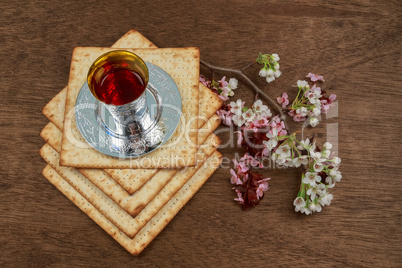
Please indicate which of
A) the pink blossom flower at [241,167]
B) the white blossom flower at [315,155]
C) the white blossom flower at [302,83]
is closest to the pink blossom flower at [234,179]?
the pink blossom flower at [241,167]

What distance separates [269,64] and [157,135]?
1.46 ft

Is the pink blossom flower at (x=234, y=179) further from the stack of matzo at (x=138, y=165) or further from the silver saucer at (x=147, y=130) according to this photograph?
the silver saucer at (x=147, y=130)

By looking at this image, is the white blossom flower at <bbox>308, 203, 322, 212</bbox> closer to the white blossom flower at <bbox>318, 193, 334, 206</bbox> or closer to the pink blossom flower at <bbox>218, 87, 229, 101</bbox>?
the white blossom flower at <bbox>318, 193, 334, 206</bbox>

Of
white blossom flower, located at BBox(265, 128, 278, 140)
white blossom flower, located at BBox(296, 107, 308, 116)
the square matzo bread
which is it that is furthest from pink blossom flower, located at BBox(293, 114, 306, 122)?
the square matzo bread

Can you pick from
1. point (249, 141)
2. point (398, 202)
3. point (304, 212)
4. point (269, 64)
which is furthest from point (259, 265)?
point (269, 64)

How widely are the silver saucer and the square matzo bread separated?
0.02 metres

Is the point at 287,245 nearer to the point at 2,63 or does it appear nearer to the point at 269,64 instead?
the point at 269,64

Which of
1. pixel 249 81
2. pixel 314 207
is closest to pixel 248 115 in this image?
pixel 249 81

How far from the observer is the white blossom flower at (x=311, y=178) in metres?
1.12

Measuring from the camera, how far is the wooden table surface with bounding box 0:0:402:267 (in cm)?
115

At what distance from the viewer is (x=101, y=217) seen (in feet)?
3.76

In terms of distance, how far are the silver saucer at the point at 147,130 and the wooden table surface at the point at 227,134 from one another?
0.19 meters

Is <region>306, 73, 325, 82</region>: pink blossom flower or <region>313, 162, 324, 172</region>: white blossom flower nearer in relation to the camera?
<region>313, 162, 324, 172</region>: white blossom flower

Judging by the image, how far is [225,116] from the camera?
125cm
